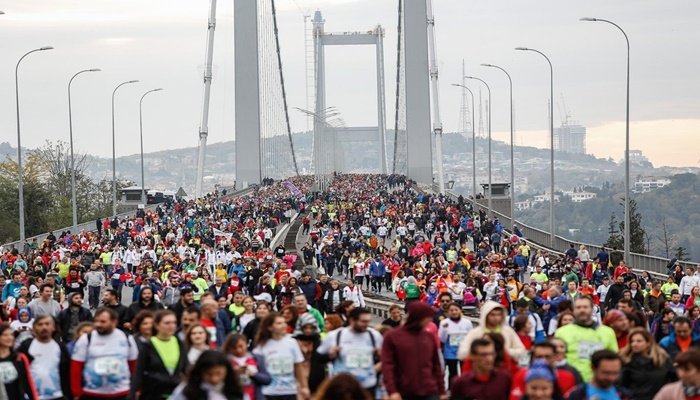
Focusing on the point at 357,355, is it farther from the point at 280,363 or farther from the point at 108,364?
the point at 108,364

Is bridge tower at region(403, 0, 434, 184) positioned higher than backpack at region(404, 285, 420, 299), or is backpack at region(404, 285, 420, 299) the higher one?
bridge tower at region(403, 0, 434, 184)

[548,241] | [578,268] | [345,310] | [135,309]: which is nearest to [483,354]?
[345,310]

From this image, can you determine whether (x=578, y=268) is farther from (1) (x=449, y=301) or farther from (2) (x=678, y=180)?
(2) (x=678, y=180)

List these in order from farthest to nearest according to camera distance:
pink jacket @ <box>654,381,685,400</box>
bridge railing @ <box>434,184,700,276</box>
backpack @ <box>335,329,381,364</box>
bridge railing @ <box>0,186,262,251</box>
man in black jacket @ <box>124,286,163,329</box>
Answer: bridge railing @ <box>0,186,262,251</box> → bridge railing @ <box>434,184,700,276</box> → man in black jacket @ <box>124,286,163,329</box> → backpack @ <box>335,329,381,364</box> → pink jacket @ <box>654,381,685,400</box>

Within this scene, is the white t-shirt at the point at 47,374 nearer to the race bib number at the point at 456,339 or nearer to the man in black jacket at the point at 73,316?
the man in black jacket at the point at 73,316

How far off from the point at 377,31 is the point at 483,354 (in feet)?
535

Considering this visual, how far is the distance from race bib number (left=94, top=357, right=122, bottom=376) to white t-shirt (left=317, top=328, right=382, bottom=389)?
1.45 meters

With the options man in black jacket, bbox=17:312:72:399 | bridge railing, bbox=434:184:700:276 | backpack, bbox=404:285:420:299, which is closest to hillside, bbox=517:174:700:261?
bridge railing, bbox=434:184:700:276

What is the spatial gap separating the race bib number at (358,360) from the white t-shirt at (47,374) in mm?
2259

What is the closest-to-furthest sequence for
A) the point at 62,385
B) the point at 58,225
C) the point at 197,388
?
1. the point at 197,388
2. the point at 62,385
3. the point at 58,225

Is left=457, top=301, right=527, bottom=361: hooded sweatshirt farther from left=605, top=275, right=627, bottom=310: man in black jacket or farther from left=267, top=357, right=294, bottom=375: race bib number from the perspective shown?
left=605, top=275, right=627, bottom=310: man in black jacket

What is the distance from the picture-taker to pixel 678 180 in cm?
17288

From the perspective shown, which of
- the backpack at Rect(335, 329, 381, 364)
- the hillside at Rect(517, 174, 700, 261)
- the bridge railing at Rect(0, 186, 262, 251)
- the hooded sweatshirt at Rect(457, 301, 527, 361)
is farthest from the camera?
the hillside at Rect(517, 174, 700, 261)

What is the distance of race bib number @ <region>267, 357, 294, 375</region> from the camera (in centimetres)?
1120
